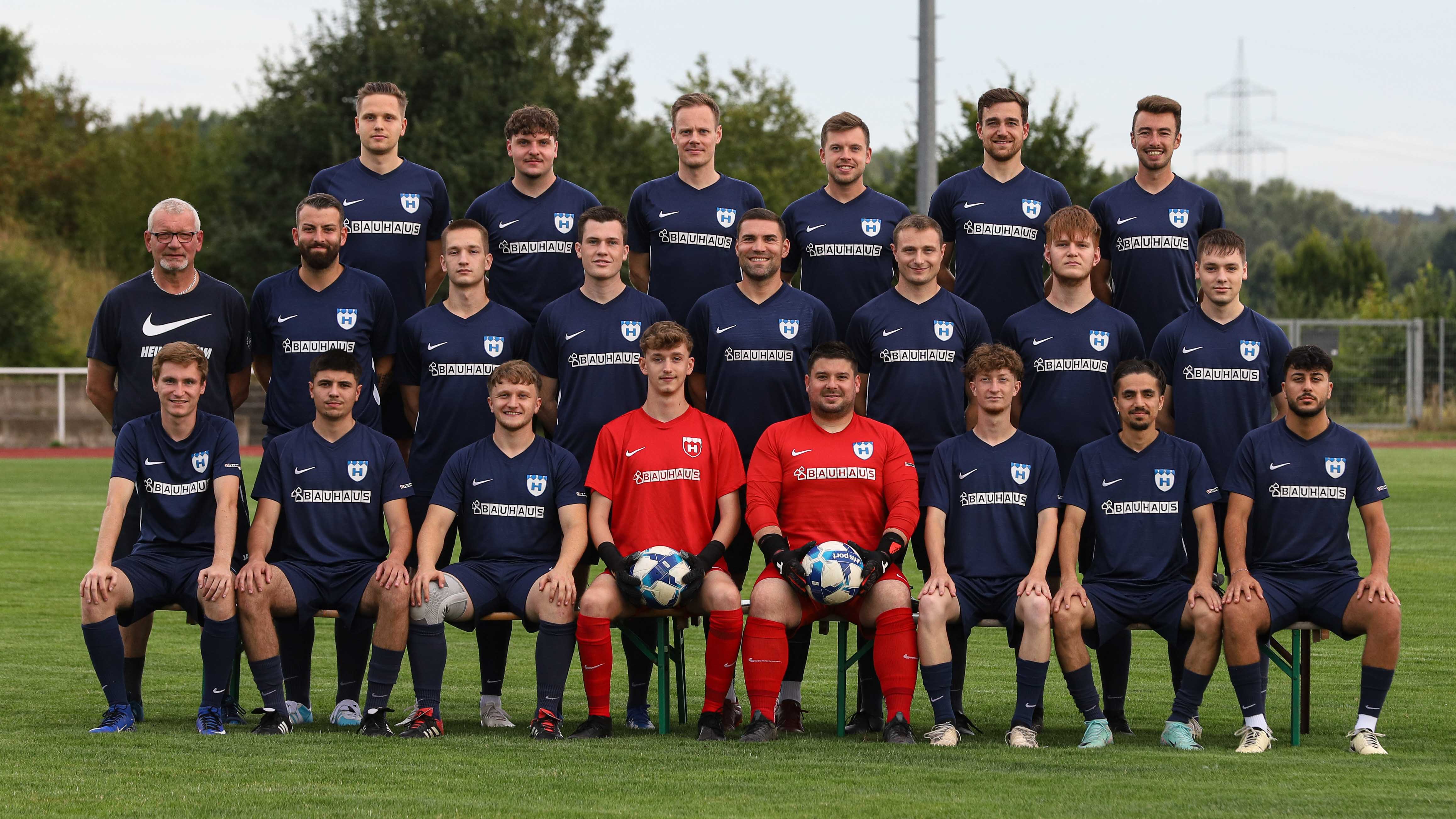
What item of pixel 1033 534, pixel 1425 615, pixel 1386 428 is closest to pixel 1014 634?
pixel 1033 534

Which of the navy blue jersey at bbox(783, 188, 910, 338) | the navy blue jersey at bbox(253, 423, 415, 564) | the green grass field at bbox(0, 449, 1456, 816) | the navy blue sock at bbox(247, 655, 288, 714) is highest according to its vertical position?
the navy blue jersey at bbox(783, 188, 910, 338)

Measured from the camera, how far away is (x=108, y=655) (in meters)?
6.05

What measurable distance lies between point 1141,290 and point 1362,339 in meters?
25.5

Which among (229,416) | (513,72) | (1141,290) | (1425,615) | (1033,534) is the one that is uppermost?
(513,72)

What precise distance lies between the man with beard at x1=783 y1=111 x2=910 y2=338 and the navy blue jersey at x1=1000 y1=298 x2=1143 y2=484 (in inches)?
30.0

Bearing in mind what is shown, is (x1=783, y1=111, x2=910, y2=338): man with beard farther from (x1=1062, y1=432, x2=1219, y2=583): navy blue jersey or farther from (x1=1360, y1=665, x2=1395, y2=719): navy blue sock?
(x1=1360, y1=665, x2=1395, y2=719): navy blue sock

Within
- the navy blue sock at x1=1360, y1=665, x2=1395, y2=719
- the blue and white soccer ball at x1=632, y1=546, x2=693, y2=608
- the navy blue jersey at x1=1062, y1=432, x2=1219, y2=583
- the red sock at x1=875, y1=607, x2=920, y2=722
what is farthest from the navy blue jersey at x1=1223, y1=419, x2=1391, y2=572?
the blue and white soccer ball at x1=632, y1=546, x2=693, y2=608

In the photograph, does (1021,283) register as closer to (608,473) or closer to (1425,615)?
(608,473)

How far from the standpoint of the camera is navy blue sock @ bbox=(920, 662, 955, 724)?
19.5 ft

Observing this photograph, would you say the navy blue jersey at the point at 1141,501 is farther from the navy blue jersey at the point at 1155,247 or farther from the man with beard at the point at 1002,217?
the man with beard at the point at 1002,217

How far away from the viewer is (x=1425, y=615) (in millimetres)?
9508

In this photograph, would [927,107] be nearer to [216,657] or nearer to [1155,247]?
[1155,247]

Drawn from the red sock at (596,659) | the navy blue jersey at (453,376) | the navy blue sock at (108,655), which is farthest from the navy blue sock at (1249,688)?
the navy blue sock at (108,655)

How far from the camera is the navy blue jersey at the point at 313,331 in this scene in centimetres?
678
